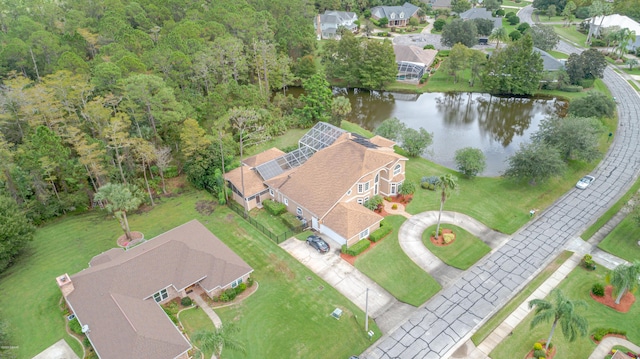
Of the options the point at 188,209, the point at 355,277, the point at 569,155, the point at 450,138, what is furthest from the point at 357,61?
the point at 355,277

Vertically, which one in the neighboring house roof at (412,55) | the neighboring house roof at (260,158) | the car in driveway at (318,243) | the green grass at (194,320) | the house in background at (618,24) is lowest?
the green grass at (194,320)

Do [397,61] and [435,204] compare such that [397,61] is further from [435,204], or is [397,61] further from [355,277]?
A: [355,277]

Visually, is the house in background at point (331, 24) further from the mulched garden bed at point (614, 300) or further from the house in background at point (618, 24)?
the mulched garden bed at point (614, 300)

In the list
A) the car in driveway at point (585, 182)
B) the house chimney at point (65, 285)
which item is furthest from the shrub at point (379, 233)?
the house chimney at point (65, 285)

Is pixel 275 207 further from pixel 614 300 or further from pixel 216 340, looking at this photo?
pixel 614 300

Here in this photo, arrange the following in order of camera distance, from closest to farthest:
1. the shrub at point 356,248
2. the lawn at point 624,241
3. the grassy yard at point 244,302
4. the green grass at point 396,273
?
1. the grassy yard at point 244,302
2. the green grass at point 396,273
3. the lawn at point 624,241
4. the shrub at point 356,248

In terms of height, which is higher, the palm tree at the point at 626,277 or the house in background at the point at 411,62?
the house in background at the point at 411,62
